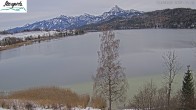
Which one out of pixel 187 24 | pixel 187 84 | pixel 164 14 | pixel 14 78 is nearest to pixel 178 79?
pixel 187 84

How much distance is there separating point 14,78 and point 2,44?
197 feet

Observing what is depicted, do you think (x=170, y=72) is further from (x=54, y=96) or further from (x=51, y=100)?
(x=51, y=100)

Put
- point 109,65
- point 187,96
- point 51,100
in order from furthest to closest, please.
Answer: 1. point 187,96
2. point 51,100
3. point 109,65

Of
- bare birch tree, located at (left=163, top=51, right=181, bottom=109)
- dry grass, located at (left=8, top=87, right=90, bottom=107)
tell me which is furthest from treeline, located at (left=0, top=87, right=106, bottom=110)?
bare birch tree, located at (left=163, top=51, right=181, bottom=109)

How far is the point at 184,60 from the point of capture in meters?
A: 38.3

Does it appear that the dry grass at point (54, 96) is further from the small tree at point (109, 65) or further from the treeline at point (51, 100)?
the small tree at point (109, 65)

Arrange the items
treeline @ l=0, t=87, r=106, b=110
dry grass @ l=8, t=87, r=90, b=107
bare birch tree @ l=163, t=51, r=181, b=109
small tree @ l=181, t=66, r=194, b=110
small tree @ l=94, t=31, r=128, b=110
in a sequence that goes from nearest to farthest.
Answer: treeline @ l=0, t=87, r=106, b=110
small tree @ l=94, t=31, r=128, b=110
dry grass @ l=8, t=87, r=90, b=107
small tree @ l=181, t=66, r=194, b=110
bare birch tree @ l=163, t=51, r=181, b=109

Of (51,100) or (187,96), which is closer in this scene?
(51,100)

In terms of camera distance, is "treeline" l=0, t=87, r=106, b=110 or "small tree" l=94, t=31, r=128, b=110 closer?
"treeline" l=0, t=87, r=106, b=110

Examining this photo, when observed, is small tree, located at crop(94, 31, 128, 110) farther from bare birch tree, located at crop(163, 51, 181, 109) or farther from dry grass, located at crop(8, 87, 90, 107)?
bare birch tree, located at crop(163, 51, 181, 109)

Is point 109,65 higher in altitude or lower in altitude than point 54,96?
higher

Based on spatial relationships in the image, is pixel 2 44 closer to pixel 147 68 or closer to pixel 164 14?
pixel 147 68

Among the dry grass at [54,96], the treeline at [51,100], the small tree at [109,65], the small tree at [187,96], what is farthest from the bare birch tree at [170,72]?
the dry grass at [54,96]

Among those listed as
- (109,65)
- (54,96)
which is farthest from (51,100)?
(109,65)
